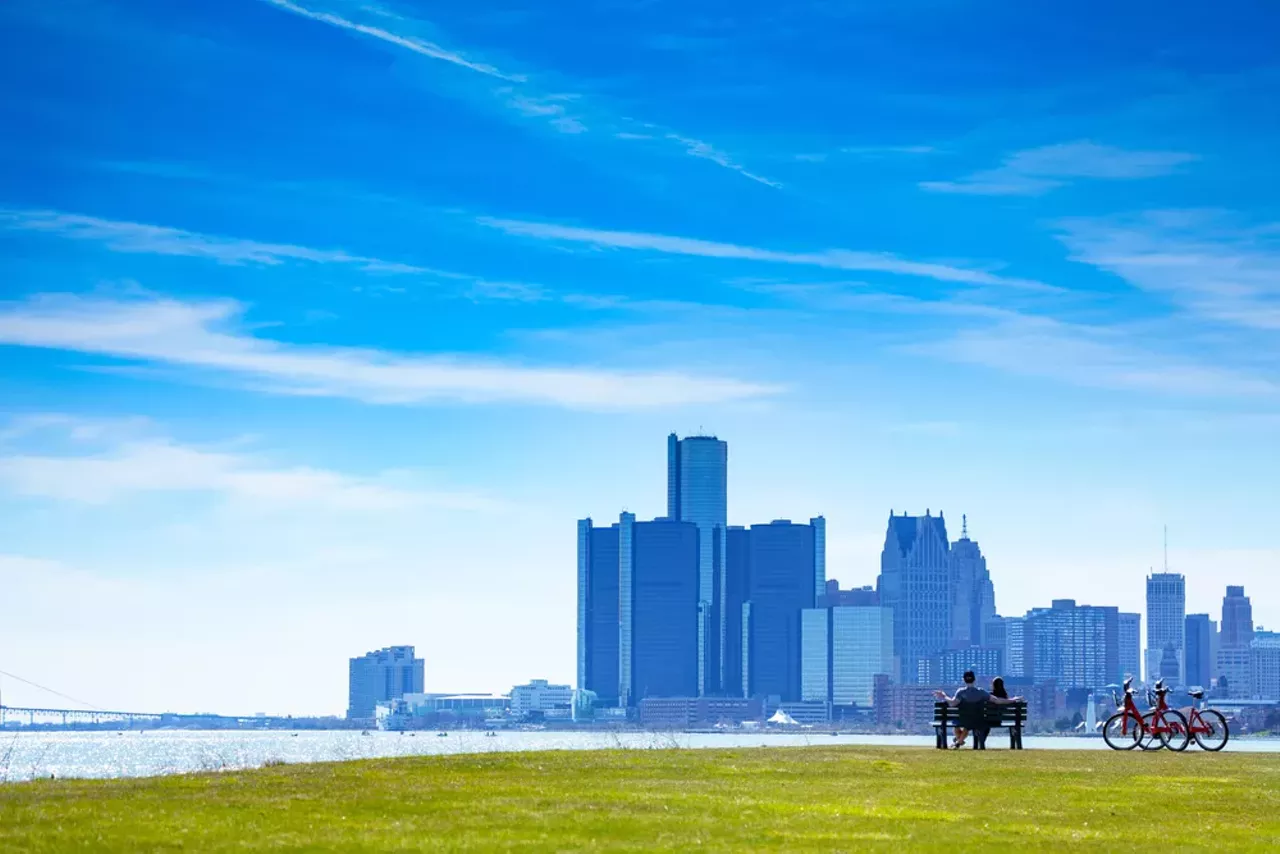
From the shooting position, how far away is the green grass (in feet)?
69.6

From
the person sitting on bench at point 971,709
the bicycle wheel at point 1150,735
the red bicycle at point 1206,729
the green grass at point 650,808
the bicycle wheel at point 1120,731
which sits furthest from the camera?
the bicycle wheel at point 1120,731

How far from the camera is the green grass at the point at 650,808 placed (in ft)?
69.6

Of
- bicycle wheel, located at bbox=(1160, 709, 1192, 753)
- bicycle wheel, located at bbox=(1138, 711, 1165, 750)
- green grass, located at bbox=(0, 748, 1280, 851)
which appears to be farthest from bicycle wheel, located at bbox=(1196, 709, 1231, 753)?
green grass, located at bbox=(0, 748, 1280, 851)

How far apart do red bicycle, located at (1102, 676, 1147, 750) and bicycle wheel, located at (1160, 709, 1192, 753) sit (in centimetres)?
54

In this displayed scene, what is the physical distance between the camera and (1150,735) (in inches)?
1843

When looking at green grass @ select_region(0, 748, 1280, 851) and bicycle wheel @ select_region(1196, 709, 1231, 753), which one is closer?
green grass @ select_region(0, 748, 1280, 851)

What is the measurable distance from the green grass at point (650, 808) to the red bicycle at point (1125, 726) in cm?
1091

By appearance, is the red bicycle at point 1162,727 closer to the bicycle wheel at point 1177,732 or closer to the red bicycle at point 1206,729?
the bicycle wheel at point 1177,732

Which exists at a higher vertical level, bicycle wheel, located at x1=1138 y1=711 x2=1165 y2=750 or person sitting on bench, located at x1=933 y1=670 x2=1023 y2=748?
person sitting on bench, located at x1=933 y1=670 x2=1023 y2=748

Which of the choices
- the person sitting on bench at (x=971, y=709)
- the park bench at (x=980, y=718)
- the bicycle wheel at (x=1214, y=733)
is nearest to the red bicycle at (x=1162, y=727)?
the bicycle wheel at (x=1214, y=733)

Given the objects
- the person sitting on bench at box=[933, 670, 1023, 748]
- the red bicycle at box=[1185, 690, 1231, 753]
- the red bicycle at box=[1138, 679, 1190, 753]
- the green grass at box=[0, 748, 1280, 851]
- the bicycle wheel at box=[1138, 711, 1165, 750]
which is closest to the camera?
the green grass at box=[0, 748, 1280, 851]

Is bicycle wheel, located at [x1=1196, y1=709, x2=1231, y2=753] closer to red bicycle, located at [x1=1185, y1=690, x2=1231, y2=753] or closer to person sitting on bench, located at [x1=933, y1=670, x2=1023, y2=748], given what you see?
red bicycle, located at [x1=1185, y1=690, x2=1231, y2=753]

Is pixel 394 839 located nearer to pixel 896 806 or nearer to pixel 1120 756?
pixel 896 806

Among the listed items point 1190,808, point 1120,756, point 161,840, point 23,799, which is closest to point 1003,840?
point 1190,808
